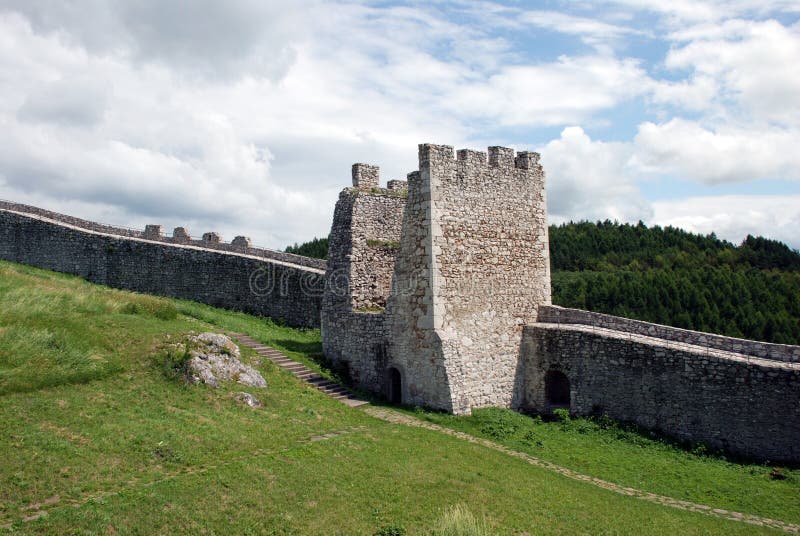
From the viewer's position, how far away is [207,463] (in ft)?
36.4

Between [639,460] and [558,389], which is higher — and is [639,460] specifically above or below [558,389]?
below

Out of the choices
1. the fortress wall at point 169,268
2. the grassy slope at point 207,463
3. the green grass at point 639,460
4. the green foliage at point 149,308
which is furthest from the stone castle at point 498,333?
the green foliage at point 149,308

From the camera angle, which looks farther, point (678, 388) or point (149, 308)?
point (149, 308)

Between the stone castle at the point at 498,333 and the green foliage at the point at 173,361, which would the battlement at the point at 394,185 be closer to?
the stone castle at the point at 498,333

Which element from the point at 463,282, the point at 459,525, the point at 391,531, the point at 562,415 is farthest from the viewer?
the point at 463,282

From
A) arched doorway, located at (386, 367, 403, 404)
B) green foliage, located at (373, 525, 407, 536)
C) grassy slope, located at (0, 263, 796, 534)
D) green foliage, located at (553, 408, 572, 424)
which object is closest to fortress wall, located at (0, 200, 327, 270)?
arched doorway, located at (386, 367, 403, 404)

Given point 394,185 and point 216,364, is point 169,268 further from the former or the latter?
point 216,364

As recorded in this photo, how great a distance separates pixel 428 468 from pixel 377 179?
12.3 metres

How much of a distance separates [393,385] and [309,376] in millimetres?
2846

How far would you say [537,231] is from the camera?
66.4ft

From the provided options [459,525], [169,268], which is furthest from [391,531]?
[169,268]

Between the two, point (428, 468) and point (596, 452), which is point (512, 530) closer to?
point (428, 468)

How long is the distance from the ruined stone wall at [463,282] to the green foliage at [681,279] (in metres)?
22.9

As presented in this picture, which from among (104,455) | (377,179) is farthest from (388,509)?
(377,179)
